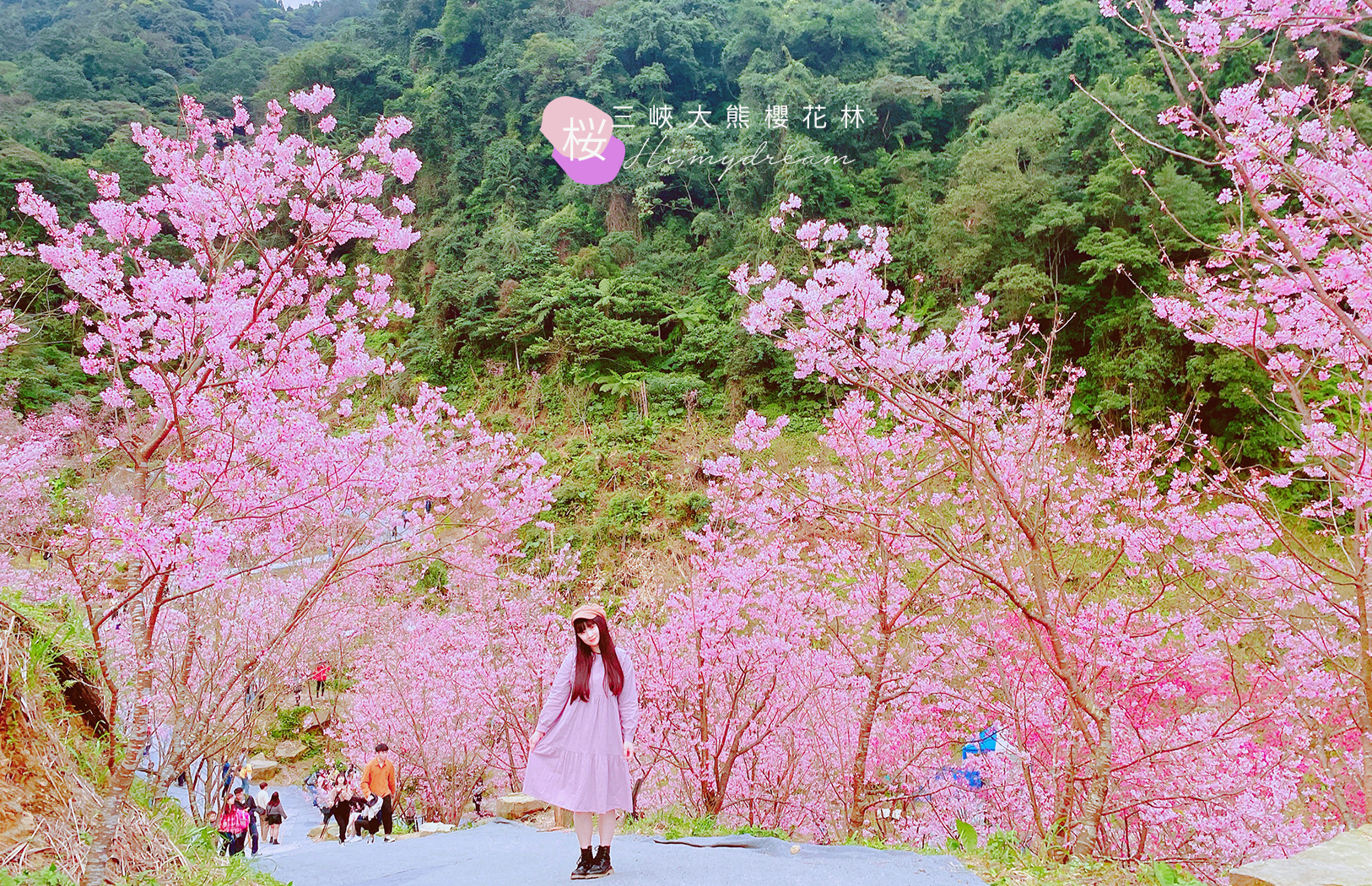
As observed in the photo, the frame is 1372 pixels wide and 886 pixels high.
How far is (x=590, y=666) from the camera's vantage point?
3.20m

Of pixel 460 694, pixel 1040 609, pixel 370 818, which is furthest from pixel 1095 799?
pixel 460 694

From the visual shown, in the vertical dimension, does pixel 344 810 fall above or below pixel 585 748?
below

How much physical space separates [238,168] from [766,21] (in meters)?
23.7

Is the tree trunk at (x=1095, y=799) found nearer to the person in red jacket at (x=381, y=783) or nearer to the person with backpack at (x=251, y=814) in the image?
the person in red jacket at (x=381, y=783)

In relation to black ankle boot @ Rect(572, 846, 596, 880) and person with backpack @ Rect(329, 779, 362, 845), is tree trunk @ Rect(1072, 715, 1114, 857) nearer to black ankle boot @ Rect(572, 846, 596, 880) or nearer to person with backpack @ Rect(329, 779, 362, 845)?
black ankle boot @ Rect(572, 846, 596, 880)

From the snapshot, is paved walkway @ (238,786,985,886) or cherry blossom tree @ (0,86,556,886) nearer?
Answer: paved walkway @ (238,786,985,886)

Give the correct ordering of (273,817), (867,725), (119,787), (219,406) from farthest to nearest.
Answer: (273,817)
(867,725)
(219,406)
(119,787)

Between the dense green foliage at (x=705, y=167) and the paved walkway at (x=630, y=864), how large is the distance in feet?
31.1

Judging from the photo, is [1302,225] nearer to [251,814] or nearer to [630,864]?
[630,864]

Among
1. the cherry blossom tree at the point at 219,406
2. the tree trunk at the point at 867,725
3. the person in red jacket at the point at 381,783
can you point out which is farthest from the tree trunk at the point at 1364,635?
the person in red jacket at the point at 381,783

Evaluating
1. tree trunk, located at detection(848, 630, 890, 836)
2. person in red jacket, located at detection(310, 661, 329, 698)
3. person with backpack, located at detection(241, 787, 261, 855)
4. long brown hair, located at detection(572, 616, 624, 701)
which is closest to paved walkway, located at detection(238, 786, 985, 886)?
long brown hair, located at detection(572, 616, 624, 701)

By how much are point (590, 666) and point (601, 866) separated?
77 cm

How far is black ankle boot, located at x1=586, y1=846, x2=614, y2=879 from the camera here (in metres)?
2.94

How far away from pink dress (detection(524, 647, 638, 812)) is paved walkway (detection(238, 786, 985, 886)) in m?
0.31
